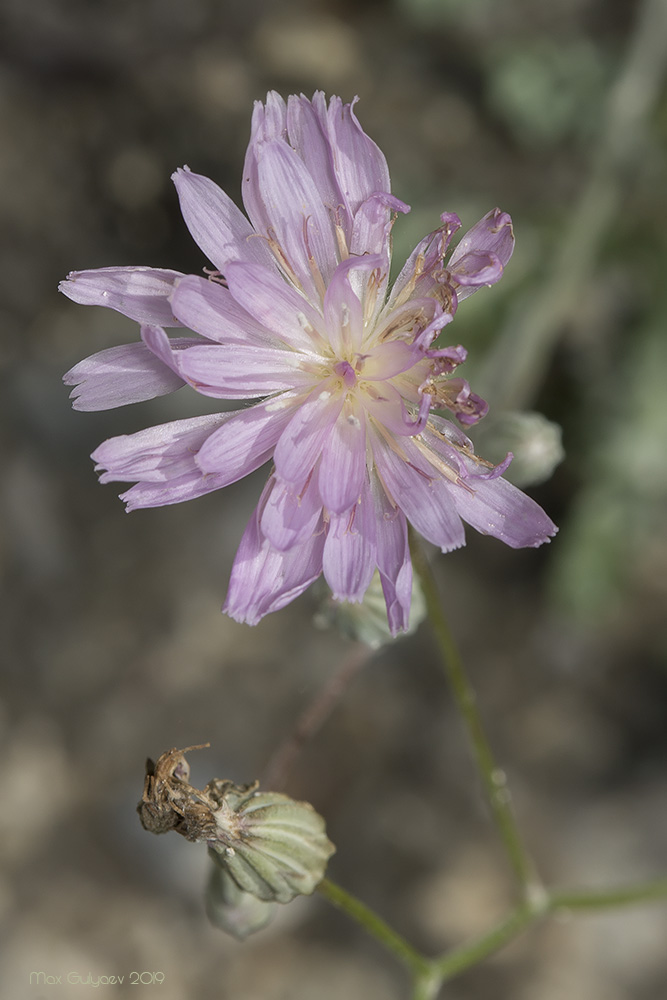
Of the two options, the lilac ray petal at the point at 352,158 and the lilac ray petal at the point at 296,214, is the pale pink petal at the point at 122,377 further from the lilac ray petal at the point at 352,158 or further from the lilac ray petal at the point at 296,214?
the lilac ray petal at the point at 352,158

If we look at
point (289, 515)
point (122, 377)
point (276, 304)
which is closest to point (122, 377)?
point (122, 377)

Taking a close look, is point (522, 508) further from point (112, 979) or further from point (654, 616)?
point (112, 979)

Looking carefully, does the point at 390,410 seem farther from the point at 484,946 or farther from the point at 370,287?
the point at 484,946

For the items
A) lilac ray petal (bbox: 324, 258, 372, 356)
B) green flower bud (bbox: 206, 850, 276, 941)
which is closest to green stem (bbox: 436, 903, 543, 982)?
green flower bud (bbox: 206, 850, 276, 941)

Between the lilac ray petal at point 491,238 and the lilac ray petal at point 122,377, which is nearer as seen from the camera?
the lilac ray petal at point 491,238

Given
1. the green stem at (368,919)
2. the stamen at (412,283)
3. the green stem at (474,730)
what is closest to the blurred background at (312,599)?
the green stem at (474,730)
